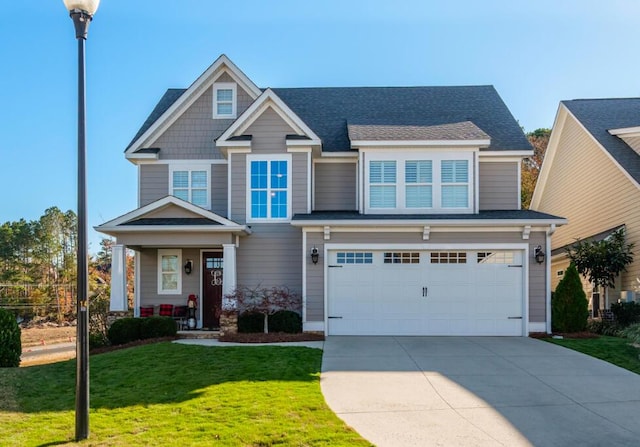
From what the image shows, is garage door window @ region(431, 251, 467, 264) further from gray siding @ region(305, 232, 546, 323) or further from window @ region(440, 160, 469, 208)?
window @ region(440, 160, 469, 208)

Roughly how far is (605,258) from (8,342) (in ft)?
55.7

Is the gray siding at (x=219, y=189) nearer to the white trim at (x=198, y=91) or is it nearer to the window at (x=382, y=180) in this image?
the white trim at (x=198, y=91)

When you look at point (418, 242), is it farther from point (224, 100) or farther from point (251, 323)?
point (224, 100)

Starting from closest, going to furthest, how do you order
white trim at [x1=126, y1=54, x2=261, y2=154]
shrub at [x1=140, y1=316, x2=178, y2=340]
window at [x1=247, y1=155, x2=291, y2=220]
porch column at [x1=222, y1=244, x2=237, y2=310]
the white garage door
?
shrub at [x1=140, y1=316, x2=178, y2=340] < the white garage door < porch column at [x1=222, y1=244, x2=237, y2=310] < window at [x1=247, y1=155, x2=291, y2=220] < white trim at [x1=126, y1=54, x2=261, y2=154]

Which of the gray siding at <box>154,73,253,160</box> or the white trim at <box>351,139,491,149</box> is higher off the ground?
the gray siding at <box>154,73,253,160</box>

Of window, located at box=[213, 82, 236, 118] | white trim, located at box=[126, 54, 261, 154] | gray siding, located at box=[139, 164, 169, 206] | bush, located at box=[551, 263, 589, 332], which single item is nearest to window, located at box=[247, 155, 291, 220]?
window, located at box=[213, 82, 236, 118]

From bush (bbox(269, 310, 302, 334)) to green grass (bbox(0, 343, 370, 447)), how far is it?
324 cm

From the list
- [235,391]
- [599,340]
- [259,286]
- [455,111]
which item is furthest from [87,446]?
[455,111]

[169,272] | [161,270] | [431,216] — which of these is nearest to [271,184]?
[169,272]

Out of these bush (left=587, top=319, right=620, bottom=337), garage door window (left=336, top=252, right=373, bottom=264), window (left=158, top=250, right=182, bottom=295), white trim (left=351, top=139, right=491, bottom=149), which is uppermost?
white trim (left=351, top=139, right=491, bottom=149)

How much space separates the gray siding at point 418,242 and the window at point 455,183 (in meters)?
1.38

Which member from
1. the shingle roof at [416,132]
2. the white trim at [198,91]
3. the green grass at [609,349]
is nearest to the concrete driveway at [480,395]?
the green grass at [609,349]

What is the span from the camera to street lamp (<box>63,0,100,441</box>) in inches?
256

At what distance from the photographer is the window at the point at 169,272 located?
1736 centimetres
